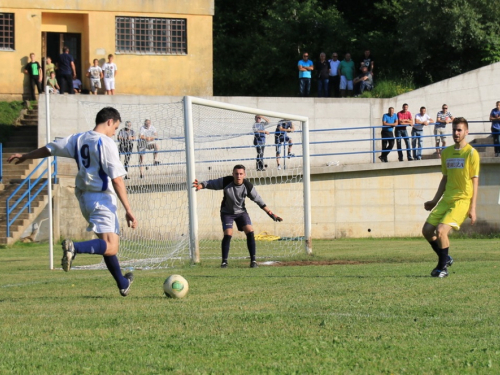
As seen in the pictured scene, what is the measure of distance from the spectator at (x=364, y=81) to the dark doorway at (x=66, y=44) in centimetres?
1095

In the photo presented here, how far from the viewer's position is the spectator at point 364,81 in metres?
31.7

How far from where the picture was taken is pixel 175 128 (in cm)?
1731

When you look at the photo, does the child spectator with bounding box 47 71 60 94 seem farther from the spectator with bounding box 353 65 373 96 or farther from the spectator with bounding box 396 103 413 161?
the spectator with bounding box 396 103 413 161

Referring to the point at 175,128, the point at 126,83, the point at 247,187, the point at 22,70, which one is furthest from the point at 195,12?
the point at 247,187

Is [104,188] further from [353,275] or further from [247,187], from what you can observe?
[247,187]

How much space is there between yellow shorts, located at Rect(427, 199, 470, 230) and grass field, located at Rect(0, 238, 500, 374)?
75 cm

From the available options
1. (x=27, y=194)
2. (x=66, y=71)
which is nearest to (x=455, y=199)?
(x=27, y=194)

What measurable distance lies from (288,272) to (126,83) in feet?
69.4

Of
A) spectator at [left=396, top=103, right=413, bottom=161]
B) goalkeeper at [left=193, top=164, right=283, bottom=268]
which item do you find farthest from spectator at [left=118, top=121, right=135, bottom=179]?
spectator at [left=396, top=103, right=413, bottom=161]

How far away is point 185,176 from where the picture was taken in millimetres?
18016

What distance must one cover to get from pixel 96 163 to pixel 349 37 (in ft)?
96.2

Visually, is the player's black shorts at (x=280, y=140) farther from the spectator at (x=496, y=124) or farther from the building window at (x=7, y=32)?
the building window at (x=7, y=32)

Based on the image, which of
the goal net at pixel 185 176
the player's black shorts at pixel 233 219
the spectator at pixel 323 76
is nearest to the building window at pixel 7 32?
the goal net at pixel 185 176

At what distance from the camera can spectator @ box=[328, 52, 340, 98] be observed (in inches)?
1251
